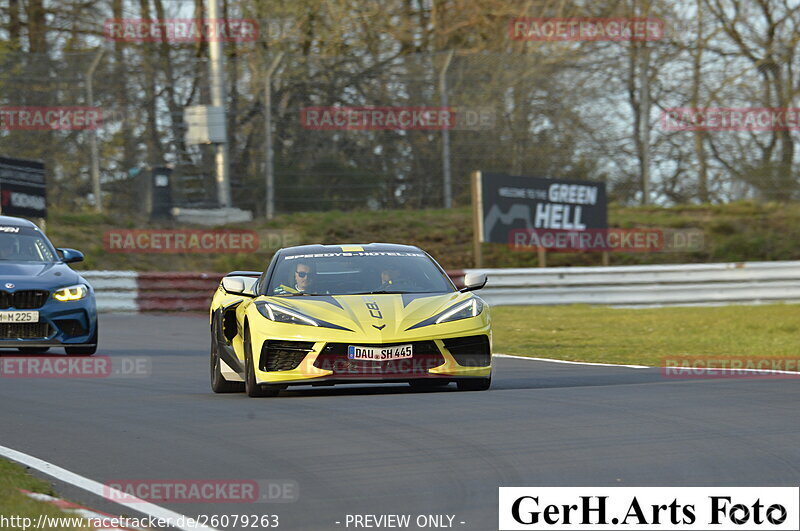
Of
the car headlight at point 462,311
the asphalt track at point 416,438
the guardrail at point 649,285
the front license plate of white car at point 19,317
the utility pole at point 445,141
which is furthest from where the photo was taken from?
the utility pole at point 445,141

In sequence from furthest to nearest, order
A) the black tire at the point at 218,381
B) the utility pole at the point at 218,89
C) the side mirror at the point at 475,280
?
the utility pole at the point at 218,89 → the black tire at the point at 218,381 → the side mirror at the point at 475,280

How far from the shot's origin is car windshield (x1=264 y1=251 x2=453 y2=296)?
11422 mm

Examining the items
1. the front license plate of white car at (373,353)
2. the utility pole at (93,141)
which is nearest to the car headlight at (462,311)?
the front license plate of white car at (373,353)

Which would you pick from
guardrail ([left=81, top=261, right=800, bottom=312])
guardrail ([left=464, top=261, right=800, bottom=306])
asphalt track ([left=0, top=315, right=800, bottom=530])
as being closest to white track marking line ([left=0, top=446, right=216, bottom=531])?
asphalt track ([left=0, top=315, right=800, bottom=530])

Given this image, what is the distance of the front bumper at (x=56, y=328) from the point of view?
1511 centimetres

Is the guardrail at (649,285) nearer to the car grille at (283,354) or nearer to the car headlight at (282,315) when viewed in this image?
the car headlight at (282,315)

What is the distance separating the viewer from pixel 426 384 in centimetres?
1109

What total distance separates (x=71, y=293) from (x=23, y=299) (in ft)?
1.86

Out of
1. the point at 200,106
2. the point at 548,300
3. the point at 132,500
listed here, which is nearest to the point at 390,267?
the point at 132,500

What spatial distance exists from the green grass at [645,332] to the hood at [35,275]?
16.3ft

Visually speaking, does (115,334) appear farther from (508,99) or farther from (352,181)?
(508,99)

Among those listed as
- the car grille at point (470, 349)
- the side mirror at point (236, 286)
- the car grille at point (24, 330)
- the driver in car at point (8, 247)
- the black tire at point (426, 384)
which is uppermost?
the driver in car at point (8, 247)

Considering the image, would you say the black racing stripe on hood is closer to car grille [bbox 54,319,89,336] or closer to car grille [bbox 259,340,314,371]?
car grille [bbox 259,340,314,371]

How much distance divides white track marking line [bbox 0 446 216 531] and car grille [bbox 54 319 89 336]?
22.2 feet
